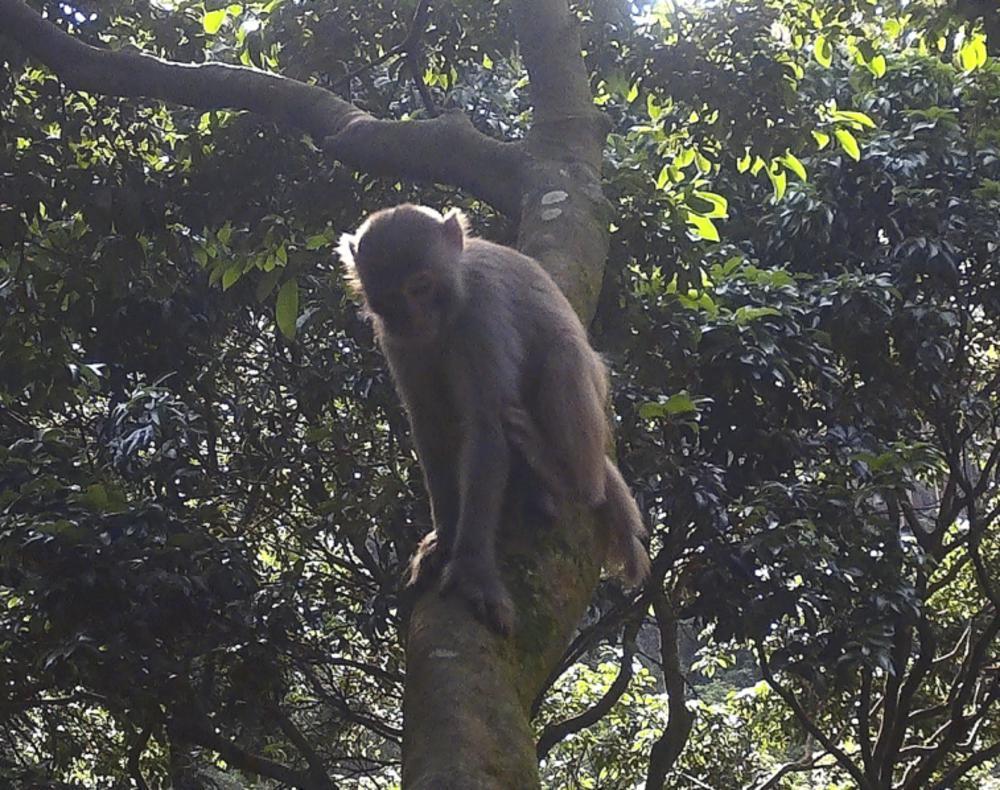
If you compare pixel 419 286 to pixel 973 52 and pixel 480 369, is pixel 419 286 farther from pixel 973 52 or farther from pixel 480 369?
pixel 973 52

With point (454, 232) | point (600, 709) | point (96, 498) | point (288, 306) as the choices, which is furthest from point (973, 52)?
point (600, 709)

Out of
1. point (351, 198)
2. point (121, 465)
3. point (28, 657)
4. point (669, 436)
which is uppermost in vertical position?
point (351, 198)

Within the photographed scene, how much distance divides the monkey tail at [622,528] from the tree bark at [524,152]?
0.25m

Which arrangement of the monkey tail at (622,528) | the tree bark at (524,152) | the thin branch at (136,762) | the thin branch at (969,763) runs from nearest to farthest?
the tree bark at (524,152) → the monkey tail at (622,528) → the thin branch at (136,762) → the thin branch at (969,763)

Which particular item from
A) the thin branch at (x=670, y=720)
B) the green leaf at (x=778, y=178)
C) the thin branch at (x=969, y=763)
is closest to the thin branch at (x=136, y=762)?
the thin branch at (x=670, y=720)

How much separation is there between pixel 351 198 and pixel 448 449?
1620 mm

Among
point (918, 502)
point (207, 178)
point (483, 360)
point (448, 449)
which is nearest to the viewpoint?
point (483, 360)

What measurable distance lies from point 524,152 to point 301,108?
81cm

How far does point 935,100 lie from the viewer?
7.00 metres

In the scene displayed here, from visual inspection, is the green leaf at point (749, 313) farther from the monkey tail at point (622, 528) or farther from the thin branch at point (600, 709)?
the thin branch at point (600, 709)

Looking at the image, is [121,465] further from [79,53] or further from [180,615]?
[79,53]

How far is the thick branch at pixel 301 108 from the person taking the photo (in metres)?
3.85

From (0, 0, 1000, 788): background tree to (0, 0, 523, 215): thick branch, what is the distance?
0.04ft

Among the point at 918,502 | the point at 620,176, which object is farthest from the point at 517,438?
the point at 918,502
